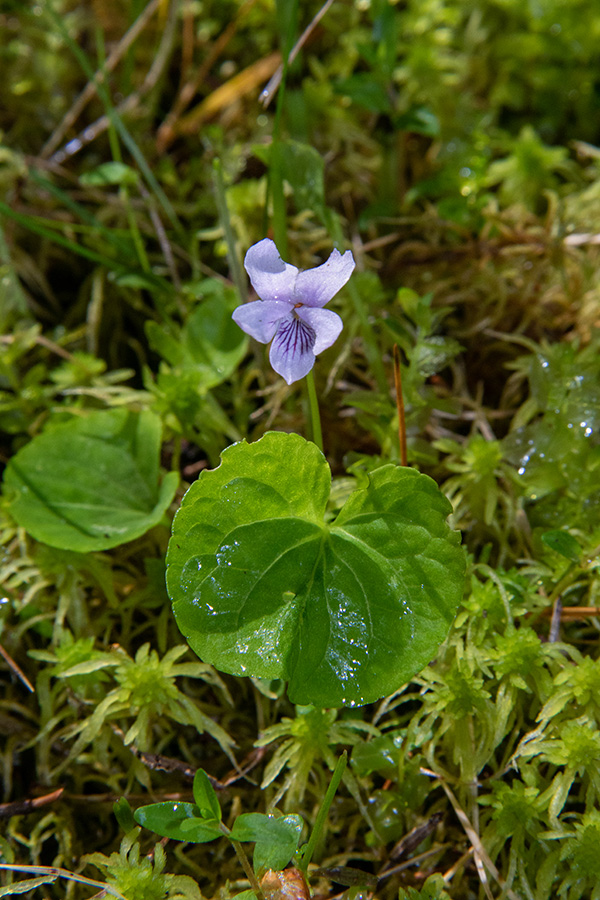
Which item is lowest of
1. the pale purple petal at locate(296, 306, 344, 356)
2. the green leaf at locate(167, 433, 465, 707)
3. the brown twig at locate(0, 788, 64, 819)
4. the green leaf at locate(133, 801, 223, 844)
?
the brown twig at locate(0, 788, 64, 819)

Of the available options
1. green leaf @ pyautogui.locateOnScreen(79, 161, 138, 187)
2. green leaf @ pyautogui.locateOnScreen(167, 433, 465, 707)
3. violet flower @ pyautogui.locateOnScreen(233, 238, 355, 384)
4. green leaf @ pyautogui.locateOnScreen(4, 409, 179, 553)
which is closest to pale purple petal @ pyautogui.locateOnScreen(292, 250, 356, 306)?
violet flower @ pyautogui.locateOnScreen(233, 238, 355, 384)

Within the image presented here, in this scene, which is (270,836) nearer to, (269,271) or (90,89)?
(269,271)

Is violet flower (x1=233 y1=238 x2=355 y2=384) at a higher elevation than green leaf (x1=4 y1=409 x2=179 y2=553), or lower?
higher

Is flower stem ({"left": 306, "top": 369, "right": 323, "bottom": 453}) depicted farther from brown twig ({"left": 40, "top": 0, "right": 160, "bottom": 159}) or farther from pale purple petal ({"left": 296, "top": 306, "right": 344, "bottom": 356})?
brown twig ({"left": 40, "top": 0, "right": 160, "bottom": 159})

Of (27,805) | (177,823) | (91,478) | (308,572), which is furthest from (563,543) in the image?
(27,805)

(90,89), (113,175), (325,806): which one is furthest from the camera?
(90,89)

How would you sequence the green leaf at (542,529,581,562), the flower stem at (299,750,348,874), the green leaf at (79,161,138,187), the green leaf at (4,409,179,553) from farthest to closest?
the green leaf at (79,161,138,187)
the green leaf at (4,409,179,553)
the green leaf at (542,529,581,562)
the flower stem at (299,750,348,874)
